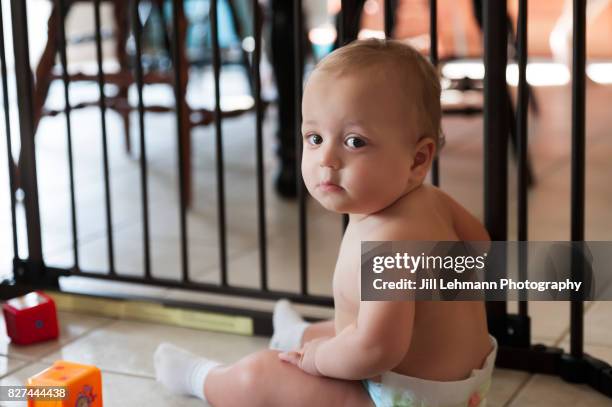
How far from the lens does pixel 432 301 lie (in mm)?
1172

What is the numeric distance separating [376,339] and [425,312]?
0.09 metres

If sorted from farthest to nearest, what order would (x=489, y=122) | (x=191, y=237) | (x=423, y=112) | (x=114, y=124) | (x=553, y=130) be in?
(x=114, y=124), (x=553, y=130), (x=191, y=237), (x=489, y=122), (x=423, y=112)

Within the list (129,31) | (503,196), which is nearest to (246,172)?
(129,31)

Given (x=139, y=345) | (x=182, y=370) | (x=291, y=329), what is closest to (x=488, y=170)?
(x=291, y=329)

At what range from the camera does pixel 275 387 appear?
49.3 inches

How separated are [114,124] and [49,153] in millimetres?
568

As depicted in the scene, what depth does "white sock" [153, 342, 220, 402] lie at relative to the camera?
138cm

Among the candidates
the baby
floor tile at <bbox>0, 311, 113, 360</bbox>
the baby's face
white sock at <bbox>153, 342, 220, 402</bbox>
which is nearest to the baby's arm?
the baby

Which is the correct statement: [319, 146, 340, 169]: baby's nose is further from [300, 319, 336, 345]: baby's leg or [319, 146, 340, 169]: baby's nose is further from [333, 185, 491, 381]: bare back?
[300, 319, 336, 345]: baby's leg

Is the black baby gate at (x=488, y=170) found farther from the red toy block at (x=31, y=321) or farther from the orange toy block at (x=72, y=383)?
the orange toy block at (x=72, y=383)

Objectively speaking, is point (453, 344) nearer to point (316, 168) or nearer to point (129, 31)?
point (316, 168)

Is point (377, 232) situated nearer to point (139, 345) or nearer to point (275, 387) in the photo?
point (275, 387)

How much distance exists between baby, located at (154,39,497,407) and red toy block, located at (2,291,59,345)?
0.48 metres

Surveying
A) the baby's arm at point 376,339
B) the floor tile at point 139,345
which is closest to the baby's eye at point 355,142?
the baby's arm at point 376,339
